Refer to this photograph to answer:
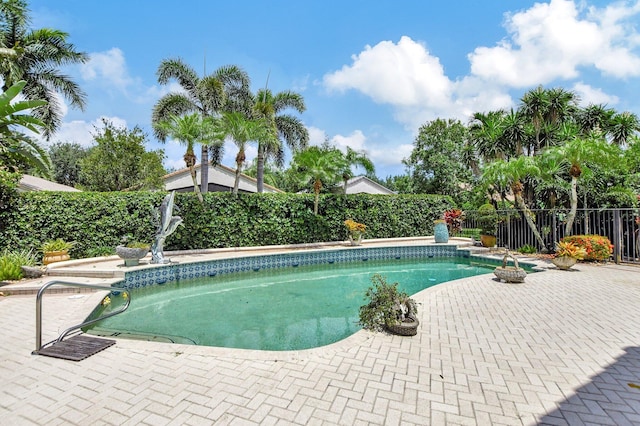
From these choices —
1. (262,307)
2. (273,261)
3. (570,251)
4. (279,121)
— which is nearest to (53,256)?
(273,261)

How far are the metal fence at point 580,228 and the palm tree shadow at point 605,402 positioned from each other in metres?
10.2

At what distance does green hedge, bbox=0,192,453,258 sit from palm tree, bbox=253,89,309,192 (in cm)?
497

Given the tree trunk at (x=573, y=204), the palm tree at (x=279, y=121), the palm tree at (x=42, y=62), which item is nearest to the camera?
the tree trunk at (x=573, y=204)

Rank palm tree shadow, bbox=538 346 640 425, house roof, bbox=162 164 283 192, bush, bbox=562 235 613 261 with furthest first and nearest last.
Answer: house roof, bbox=162 164 283 192, bush, bbox=562 235 613 261, palm tree shadow, bbox=538 346 640 425

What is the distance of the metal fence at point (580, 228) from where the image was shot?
1095 cm

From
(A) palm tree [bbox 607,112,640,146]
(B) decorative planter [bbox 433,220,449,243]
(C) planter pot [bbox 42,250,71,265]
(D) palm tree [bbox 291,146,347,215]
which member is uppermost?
(A) palm tree [bbox 607,112,640,146]

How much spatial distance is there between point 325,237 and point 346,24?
1030cm

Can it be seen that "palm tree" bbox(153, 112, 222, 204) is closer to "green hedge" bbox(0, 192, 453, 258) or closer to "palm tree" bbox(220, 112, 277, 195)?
"palm tree" bbox(220, 112, 277, 195)

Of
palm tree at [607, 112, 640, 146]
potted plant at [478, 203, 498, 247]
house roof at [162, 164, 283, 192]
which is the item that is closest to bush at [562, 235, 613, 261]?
potted plant at [478, 203, 498, 247]

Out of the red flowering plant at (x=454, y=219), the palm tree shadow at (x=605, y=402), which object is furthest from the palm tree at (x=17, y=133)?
the red flowering plant at (x=454, y=219)

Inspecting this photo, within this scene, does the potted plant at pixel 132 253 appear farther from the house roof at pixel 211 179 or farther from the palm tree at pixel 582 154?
the palm tree at pixel 582 154

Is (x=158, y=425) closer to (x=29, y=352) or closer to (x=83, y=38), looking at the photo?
(x=29, y=352)

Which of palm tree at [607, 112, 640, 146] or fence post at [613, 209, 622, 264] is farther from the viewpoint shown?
palm tree at [607, 112, 640, 146]

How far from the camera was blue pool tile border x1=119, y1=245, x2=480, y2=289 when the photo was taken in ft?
31.9
